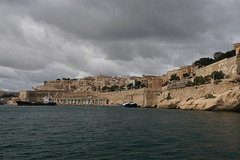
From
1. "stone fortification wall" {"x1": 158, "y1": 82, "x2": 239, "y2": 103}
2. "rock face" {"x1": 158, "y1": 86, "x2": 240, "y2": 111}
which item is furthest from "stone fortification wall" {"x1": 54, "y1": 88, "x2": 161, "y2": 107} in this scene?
"rock face" {"x1": 158, "y1": 86, "x2": 240, "y2": 111}

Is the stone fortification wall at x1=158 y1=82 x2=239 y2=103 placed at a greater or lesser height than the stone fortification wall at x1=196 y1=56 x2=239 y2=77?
lesser

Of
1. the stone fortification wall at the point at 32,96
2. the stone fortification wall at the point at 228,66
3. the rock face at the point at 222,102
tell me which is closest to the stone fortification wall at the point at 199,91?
the rock face at the point at 222,102

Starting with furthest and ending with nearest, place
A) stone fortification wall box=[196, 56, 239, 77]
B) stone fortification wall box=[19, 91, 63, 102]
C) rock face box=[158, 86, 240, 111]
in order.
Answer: stone fortification wall box=[19, 91, 63, 102]
stone fortification wall box=[196, 56, 239, 77]
rock face box=[158, 86, 240, 111]

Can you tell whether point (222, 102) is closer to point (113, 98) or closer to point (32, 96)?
point (113, 98)

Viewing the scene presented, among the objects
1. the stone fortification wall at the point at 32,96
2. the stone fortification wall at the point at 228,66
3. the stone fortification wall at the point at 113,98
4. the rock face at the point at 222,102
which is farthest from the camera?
the stone fortification wall at the point at 32,96

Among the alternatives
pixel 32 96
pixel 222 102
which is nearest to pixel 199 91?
pixel 222 102

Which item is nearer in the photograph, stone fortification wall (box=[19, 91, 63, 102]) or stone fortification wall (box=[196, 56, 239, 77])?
stone fortification wall (box=[196, 56, 239, 77])

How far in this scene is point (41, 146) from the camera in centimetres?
1015

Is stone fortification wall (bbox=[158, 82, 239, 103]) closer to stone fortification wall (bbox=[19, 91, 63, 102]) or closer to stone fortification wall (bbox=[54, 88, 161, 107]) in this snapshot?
stone fortification wall (bbox=[54, 88, 161, 107])

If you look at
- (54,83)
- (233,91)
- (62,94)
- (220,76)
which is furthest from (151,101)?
(54,83)

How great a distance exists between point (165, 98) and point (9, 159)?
47.7 meters

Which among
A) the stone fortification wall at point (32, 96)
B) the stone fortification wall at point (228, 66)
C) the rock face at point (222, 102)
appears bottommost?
the rock face at point (222, 102)

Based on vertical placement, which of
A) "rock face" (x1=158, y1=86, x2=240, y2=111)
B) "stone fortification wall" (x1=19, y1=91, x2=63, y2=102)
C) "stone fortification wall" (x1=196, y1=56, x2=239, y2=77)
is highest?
"stone fortification wall" (x1=196, y1=56, x2=239, y2=77)

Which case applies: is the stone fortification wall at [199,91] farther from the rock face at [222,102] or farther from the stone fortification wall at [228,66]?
the stone fortification wall at [228,66]
